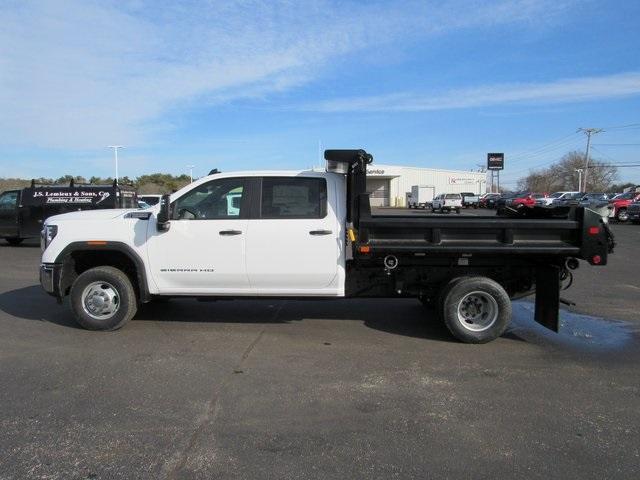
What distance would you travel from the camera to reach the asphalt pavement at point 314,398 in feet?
11.5

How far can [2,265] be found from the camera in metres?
13.1

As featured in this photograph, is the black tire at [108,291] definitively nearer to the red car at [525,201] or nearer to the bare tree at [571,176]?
the red car at [525,201]

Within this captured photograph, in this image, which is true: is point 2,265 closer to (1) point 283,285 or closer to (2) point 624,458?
(1) point 283,285

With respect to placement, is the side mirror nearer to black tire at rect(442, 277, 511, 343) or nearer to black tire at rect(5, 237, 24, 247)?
black tire at rect(442, 277, 511, 343)

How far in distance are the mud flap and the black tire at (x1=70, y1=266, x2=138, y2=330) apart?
4.90 metres

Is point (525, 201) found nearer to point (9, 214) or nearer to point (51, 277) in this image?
point (51, 277)

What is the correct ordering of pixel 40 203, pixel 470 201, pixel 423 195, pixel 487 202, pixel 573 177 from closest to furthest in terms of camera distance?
pixel 40 203 < pixel 470 201 < pixel 487 202 < pixel 423 195 < pixel 573 177

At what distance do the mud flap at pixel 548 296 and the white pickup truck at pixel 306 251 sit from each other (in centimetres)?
2

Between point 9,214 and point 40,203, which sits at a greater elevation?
point 40,203

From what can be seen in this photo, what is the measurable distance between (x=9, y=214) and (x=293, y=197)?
14.6 metres

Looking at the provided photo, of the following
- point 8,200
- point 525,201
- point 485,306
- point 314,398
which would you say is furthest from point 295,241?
point 8,200

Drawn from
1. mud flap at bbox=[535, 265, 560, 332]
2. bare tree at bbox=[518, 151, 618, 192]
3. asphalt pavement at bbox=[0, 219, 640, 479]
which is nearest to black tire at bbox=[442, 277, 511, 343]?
asphalt pavement at bbox=[0, 219, 640, 479]

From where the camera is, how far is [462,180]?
78250mm

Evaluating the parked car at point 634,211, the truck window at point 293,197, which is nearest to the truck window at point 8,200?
the truck window at point 293,197
